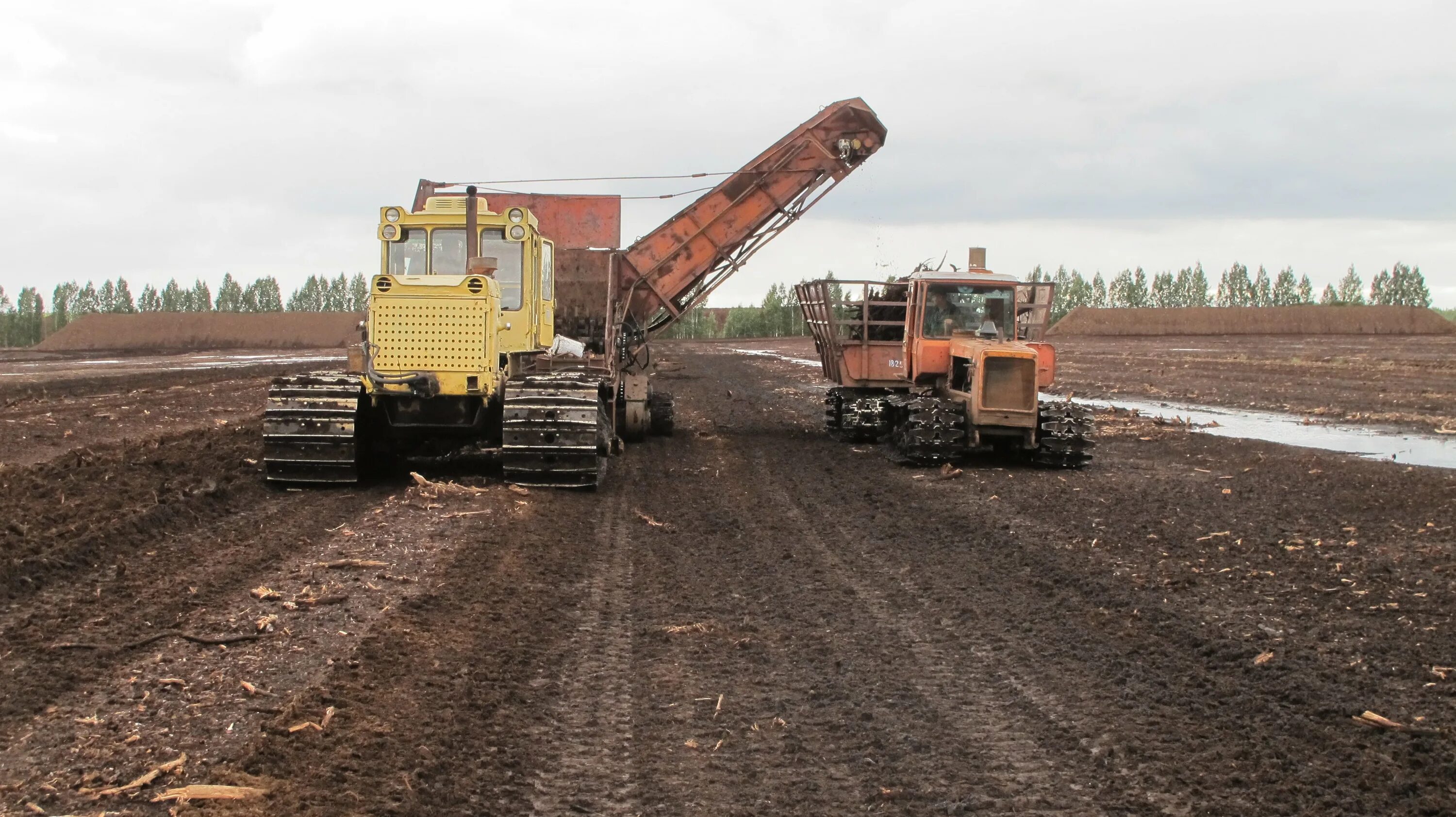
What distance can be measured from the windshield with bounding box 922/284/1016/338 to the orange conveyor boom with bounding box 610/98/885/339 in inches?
117

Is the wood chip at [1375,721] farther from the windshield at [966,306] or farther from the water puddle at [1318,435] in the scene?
the windshield at [966,306]

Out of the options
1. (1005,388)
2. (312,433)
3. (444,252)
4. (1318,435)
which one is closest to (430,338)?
(444,252)

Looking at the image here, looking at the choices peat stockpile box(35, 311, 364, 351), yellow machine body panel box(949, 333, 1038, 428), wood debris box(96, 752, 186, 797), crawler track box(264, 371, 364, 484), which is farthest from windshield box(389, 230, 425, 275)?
peat stockpile box(35, 311, 364, 351)

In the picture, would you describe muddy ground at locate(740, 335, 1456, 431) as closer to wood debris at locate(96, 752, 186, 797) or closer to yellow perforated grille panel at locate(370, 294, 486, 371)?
yellow perforated grille panel at locate(370, 294, 486, 371)

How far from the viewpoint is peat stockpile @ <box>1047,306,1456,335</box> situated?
317 feet

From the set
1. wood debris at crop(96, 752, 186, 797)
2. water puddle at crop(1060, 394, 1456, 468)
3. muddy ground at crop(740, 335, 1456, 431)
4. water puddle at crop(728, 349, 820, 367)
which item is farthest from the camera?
water puddle at crop(728, 349, 820, 367)

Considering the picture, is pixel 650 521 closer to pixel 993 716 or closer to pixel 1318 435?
pixel 993 716

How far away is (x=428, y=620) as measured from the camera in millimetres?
7324

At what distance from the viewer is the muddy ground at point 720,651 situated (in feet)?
16.5

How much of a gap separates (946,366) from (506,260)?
6.63 m

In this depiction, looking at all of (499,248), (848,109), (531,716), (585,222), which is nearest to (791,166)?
(848,109)

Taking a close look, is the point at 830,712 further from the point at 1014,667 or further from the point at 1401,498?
the point at 1401,498

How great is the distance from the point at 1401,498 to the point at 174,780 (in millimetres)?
11450

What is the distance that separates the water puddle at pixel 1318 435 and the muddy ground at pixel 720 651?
430cm
